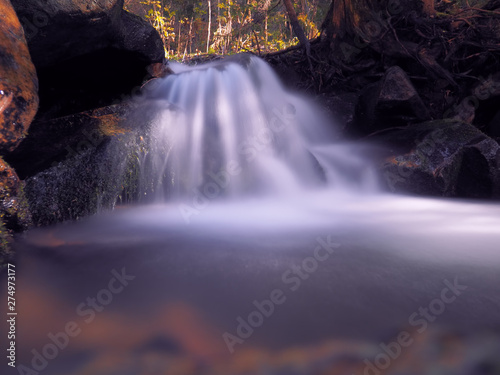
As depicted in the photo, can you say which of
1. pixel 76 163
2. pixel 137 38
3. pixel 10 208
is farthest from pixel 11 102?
pixel 137 38

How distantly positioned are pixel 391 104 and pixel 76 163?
474 cm

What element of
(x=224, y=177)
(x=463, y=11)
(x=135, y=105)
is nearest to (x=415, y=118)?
(x=463, y=11)

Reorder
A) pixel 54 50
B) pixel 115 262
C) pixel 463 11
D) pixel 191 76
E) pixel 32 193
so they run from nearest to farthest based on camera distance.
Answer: pixel 115 262
pixel 32 193
pixel 54 50
pixel 191 76
pixel 463 11

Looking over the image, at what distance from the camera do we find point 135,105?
4547mm

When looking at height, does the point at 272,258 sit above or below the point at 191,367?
below

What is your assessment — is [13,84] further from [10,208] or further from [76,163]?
[76,163]

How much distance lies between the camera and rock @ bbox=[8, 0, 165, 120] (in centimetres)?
330

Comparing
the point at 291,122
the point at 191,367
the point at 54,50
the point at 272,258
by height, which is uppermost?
the point at 54,50

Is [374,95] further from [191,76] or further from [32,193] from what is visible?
[32,193]

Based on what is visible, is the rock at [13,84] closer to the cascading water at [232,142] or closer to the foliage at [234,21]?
the cascading water at [232,142]

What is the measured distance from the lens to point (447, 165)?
177 inches

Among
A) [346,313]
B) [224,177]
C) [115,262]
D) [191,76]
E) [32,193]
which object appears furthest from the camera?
[191,76]

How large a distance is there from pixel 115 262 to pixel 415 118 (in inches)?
210

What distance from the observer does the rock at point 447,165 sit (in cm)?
435
